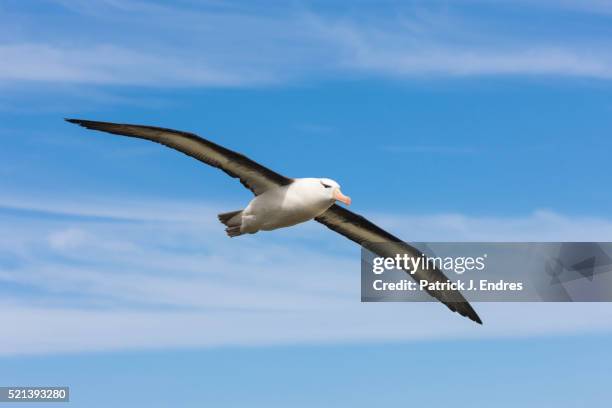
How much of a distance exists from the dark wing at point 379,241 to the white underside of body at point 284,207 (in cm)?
292

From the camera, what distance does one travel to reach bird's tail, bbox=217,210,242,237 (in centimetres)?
2395

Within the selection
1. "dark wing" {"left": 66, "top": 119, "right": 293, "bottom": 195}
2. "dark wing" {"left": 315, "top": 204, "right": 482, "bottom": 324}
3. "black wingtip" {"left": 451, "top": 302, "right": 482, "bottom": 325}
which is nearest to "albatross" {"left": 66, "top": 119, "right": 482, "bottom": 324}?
"dark wing" {"left": 66, "top": 119, "right": 293, "bottom": 195}

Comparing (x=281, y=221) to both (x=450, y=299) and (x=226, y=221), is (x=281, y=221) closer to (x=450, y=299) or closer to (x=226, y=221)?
(x=226, y=221)

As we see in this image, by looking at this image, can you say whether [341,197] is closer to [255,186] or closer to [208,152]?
[255,186]

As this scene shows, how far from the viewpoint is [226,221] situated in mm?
24078

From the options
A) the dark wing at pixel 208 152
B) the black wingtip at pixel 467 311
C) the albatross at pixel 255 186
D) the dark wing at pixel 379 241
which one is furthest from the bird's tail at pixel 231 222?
the black wingtip at pixel 467 311

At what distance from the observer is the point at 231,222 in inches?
945

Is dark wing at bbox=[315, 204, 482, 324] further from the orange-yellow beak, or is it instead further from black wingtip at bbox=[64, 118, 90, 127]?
black wingtip at bbox=[64, 118, 90, 127]

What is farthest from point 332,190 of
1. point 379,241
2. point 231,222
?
point 379,241

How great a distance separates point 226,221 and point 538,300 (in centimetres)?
699

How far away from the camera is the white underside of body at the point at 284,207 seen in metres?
23.3

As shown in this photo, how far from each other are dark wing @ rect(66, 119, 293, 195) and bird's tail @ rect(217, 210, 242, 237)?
2.17 ft

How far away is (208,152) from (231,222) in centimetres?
157

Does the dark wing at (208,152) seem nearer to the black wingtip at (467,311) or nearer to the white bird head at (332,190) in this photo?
the white bird head at (332,190)
